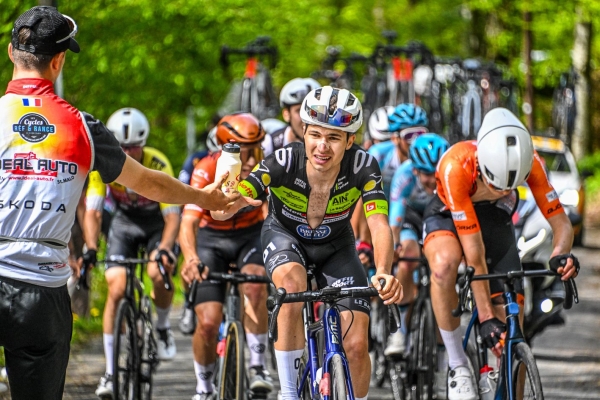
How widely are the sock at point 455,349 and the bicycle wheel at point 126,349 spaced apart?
2.32 metres

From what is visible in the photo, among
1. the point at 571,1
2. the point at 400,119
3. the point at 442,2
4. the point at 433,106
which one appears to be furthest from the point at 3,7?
the point at 442,2

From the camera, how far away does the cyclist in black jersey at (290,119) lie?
8.43m

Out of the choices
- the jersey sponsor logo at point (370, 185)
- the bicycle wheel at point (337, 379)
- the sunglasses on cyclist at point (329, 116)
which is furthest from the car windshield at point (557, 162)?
the bicycle wheel at point (337, 379)

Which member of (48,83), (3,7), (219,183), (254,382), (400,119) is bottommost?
(254,382)

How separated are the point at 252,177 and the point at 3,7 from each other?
4055 mm

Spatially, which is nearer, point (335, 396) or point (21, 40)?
point (21, 40)

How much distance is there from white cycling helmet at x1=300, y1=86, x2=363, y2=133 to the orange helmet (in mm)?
1310

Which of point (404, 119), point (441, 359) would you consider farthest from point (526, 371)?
point (404, 119)

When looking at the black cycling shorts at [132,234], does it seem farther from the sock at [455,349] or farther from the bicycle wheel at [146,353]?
the sock at [455,349]

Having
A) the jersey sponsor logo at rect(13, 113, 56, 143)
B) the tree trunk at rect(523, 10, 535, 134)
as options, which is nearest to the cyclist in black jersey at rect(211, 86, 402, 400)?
the jersey sponsor logo at rect(13, 113, 56, 143)

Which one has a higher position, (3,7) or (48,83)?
(3,7)

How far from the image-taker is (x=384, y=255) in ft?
18.4

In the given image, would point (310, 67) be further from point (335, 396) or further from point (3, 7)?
point (335, 396)

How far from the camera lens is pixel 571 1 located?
2334 cm
